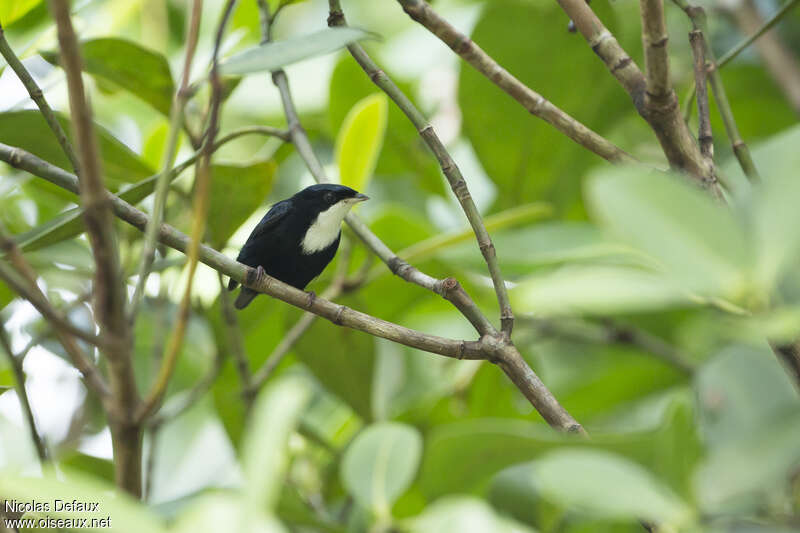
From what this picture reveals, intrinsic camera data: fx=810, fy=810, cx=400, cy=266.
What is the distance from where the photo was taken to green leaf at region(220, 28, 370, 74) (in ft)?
2.70

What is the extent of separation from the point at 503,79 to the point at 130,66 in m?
0.93

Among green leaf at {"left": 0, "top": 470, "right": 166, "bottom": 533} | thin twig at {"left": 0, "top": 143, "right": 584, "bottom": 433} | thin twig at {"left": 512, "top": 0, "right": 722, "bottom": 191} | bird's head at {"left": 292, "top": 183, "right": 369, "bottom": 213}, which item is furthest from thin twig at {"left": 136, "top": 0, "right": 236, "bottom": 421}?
bird's head at {"left": 292, "top": 183, "right": 369, "bottom": 213}

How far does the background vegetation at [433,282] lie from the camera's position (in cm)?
53

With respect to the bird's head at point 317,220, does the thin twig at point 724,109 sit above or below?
below

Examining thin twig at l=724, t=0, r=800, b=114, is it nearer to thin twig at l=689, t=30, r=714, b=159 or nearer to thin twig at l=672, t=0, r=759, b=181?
thin twig at l=672, t=0, r=759, b=181

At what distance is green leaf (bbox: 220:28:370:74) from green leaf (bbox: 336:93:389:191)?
0.95 m

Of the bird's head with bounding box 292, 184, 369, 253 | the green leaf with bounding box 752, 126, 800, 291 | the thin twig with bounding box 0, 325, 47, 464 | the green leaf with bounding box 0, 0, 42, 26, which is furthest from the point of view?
the bird's head with bounding box 292, 184, 369, 253

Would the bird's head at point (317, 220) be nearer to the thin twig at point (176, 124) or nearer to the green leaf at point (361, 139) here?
the green leaf at point (361, 139)

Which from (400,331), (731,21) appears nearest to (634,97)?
(400,331)

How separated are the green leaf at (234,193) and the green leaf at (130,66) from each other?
0.27 m

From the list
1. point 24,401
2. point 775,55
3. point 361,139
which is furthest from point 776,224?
point 775,55

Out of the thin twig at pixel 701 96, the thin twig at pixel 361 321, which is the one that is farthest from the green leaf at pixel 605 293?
the thin twig at pixel 701 96

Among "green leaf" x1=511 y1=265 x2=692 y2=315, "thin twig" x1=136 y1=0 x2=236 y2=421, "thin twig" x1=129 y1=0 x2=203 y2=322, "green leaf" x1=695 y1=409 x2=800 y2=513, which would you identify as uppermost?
"thin twig" x1=129 y1=0 x2=203 y2=322

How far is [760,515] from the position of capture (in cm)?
61
